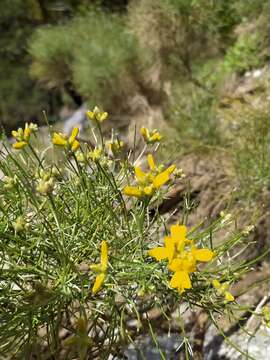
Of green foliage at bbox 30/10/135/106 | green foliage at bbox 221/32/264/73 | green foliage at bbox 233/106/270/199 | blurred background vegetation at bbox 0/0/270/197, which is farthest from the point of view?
green foliage at bbox 30/10/135/106

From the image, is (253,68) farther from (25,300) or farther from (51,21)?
(51,21)

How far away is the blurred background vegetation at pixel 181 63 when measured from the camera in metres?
3.00

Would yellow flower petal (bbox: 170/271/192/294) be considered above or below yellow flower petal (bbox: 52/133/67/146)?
below

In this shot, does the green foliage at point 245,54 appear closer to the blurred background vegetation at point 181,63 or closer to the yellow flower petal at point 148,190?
the blurred background vegetation at point 181,63

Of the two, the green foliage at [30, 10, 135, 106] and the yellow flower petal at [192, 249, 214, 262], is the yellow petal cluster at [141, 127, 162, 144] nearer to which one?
the yellow flower petal at [192, 249, 214, 262]

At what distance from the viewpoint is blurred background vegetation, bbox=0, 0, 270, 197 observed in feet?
9.84

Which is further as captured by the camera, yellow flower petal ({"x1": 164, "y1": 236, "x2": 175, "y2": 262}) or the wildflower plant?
the wildflower plant

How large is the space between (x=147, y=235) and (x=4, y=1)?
665cm

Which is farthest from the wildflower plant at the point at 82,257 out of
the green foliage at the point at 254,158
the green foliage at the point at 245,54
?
the green foliage at the point at 245,54

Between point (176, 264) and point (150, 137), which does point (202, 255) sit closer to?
point (176, 264)

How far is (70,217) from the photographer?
4.31ft

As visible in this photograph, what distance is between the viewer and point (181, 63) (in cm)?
421

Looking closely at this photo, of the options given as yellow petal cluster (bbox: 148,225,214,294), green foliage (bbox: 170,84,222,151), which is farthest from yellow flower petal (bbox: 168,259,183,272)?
green foliage (bbox: 170,84,222,151)

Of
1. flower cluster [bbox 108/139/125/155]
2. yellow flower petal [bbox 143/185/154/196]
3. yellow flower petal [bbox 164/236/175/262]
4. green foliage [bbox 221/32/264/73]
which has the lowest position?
yellow flower petal [bbox 164/236/175/262]
